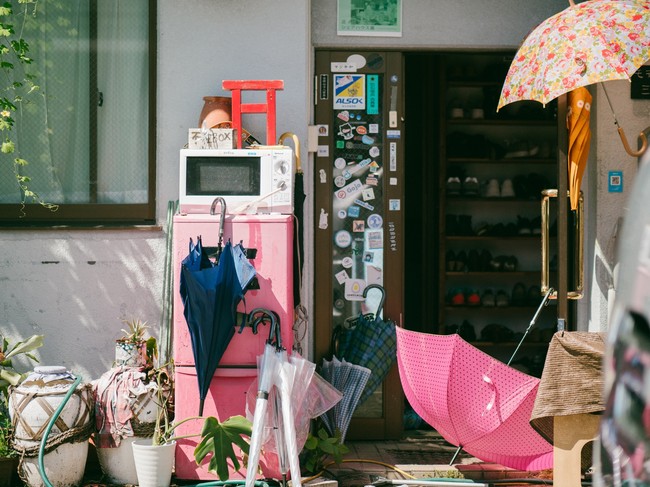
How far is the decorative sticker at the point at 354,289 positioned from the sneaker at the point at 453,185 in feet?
7.31

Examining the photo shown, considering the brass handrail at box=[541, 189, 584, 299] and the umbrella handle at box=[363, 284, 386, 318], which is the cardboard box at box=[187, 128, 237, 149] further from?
the brass handrail at box=[541, 189, 584, 299]

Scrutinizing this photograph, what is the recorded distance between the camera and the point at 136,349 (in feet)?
18.9

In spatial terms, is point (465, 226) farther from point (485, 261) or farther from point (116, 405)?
point (116, 405)

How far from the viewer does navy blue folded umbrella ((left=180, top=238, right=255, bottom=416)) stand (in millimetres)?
5254

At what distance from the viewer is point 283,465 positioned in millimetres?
5238

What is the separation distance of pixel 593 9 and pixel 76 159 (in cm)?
346

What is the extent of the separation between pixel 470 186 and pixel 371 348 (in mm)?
2687

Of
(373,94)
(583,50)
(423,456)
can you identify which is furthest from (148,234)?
(583,50)

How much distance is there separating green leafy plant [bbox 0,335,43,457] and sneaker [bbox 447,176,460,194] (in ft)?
13.5

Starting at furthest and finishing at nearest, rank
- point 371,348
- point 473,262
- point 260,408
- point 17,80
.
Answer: point 473,262, point 371,348, point 17,80, point 260,408

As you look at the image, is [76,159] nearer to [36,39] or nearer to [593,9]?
[36,39]

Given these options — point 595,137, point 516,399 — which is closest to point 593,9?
point 595,137

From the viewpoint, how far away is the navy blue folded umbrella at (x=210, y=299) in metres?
5.25

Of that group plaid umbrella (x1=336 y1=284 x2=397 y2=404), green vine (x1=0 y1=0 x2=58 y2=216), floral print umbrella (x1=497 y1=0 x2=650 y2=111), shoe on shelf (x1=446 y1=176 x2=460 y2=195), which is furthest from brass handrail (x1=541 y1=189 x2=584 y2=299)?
green vine (x1=0 y1=0 x2=58 y2=216)
